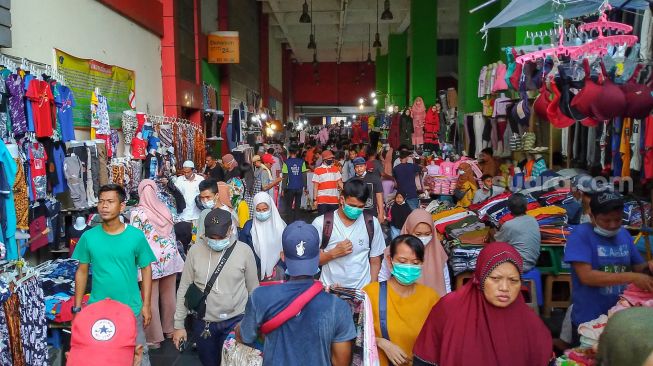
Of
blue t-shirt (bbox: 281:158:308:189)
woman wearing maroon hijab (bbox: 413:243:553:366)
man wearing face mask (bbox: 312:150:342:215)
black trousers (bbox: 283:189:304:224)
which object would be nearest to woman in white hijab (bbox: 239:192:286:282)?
woman wearing maroon hijab (bbox: 413:243:553:366)

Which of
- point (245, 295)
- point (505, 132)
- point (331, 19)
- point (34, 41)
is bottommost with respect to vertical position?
point (245, 295)

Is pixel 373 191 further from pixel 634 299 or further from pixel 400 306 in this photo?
pixel 634 299

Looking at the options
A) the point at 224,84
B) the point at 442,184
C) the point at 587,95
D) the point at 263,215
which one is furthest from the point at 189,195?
the point at 224,84

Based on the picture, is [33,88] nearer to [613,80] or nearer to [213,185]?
[213,185]

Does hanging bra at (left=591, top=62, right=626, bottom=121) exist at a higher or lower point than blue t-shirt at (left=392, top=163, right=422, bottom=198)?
higher

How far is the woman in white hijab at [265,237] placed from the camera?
14.7ft

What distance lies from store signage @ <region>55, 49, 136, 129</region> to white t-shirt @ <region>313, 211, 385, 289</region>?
161 inches

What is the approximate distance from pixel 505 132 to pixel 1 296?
25.9 ft

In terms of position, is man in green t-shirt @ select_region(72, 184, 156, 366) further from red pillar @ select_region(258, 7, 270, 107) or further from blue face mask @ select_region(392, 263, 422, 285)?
red pillar @ select_region(258, 7, 270, 107)

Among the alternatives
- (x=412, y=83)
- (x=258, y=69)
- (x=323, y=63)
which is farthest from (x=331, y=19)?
(x=323, y=63)

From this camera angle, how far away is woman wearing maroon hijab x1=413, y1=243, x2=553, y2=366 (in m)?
2.34

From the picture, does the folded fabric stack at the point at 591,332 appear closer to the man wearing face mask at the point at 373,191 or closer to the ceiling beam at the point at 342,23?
the man wearing face mask at the point at 373,191

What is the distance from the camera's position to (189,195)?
7.34m

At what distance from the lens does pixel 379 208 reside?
6.84m
